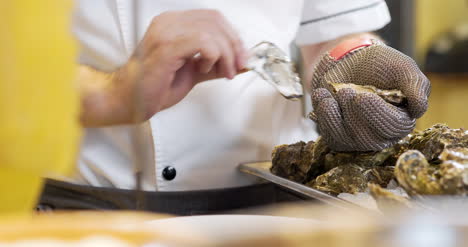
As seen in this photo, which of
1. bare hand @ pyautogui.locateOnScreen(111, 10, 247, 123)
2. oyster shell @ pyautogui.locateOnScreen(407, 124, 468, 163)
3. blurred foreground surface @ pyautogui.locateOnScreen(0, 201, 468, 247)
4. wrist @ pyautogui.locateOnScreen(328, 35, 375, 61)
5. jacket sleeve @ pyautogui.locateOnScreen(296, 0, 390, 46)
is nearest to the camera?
blurred foreground surface @ pyautogui.locateOnScreen(0, 201, 468, 247)

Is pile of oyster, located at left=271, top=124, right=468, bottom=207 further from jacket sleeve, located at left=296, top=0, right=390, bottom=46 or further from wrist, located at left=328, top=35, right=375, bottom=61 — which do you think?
jacket sleeve, located at left=296, top=0, right=390, bottom=46

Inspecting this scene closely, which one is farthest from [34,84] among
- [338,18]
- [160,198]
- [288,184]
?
[338,18]

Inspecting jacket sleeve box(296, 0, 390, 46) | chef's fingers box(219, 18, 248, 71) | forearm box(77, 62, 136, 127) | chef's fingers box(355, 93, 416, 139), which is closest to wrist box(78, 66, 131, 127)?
forearm box(77, 62, 136, 127)

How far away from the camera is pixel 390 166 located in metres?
0.44

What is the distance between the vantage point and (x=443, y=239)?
0.61ft

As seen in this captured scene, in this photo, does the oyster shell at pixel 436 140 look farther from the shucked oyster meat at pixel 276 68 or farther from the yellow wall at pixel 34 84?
the yellow wall at pixel 34 84

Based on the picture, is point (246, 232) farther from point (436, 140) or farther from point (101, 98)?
point (436, 140)

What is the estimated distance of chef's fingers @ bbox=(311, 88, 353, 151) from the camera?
17.6 inches

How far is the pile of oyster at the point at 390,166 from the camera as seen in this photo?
1.09ft

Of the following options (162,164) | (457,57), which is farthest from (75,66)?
(457,57)

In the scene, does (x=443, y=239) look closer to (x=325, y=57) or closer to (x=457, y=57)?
(x=325, y=57)

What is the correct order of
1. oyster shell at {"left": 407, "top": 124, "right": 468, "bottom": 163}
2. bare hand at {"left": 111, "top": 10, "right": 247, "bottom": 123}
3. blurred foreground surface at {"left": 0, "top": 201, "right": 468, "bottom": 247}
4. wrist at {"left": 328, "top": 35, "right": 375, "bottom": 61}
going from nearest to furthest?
1. blurred foreground surface at {"left": 0, "top": 201, "right": 468, "bottom": 247}
2. bare hand at {"left": 111, "top": 10, "right": 247, "bottom": 123}
3. oyster shell at {"left": 407, "top": 124, "right": 468, "bottom": 163}
4. wrist at {"left": 328, "top": 35, "right": 375, "bottom": 61}

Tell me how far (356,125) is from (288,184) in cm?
7

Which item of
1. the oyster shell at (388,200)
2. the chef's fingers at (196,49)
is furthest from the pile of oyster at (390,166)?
the chef's fingers at (196,49)
